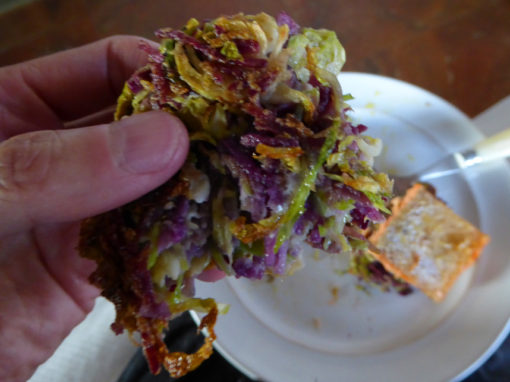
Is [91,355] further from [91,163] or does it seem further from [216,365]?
[91,163]

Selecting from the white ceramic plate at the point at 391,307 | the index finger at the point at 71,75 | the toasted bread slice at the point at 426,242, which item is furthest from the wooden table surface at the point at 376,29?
the index finger at the point at 71,75

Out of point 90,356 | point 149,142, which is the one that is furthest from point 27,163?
point 90,356

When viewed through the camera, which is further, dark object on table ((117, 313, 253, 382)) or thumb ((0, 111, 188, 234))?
dark object on table ((117, 313, 253, 382))

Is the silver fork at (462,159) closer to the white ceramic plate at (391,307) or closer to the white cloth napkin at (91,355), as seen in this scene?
the white ceramic plate at (391,307)

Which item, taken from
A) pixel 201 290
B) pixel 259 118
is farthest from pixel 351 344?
pixel 259 118

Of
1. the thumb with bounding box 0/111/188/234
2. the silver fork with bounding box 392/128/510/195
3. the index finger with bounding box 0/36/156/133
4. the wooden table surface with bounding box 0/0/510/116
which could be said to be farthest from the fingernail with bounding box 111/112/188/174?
the wooden table surface with bounding box 0/0/510/116

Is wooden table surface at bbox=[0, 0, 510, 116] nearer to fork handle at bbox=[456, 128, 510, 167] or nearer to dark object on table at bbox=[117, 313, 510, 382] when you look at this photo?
fork handle at bbox=[456, 128, 510, 167]

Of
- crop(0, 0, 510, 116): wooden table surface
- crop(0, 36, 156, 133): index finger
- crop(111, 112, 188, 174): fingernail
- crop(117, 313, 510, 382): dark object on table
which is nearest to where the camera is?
crop(111, 112, 188, 174): fingernail
